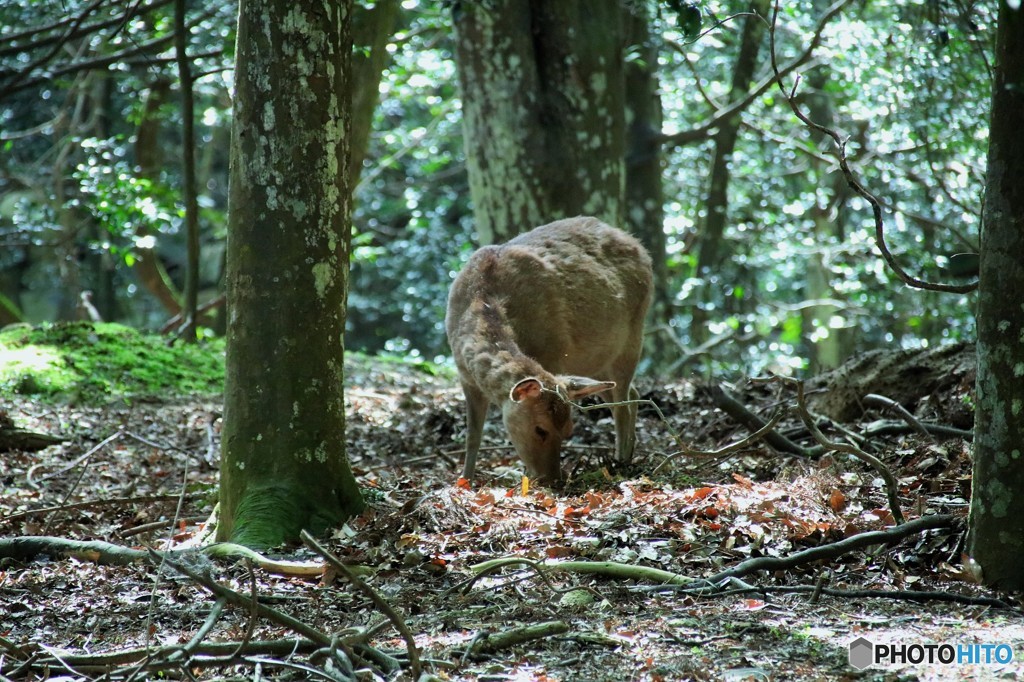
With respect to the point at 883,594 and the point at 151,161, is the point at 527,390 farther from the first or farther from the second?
the point at 151,161

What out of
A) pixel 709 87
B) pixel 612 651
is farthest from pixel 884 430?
pixel 709 87

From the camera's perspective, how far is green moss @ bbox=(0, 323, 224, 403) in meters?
9.52

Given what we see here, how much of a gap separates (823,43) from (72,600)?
13.2 meters

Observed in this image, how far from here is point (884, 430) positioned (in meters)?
6.98

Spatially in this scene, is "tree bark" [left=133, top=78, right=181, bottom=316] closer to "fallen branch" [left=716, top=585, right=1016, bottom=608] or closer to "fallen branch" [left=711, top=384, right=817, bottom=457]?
"fallen branch" [left=711, top=384, right=817, bottom=457]

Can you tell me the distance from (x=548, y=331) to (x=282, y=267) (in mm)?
3067

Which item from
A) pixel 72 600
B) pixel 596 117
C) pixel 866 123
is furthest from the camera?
pixel 866 123

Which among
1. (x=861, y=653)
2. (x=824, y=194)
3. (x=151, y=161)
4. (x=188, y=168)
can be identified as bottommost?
(x=861, y=653)

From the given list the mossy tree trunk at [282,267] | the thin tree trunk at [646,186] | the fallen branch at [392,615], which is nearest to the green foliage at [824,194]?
the thin tree trunk at [646,186]

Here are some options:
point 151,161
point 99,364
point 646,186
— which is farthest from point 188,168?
point 646,186

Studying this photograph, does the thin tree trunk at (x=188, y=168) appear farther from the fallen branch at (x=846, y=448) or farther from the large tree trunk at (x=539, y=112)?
the fallen branch at (x=846, y=448)

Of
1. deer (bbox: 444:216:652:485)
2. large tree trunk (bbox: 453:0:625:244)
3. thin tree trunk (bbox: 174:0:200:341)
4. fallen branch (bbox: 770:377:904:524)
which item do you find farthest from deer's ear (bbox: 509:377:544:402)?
thin tree trunk (bbox: 174:0:200:341)

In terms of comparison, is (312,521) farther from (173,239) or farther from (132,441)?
(173,239)

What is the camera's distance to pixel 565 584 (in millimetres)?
4332
